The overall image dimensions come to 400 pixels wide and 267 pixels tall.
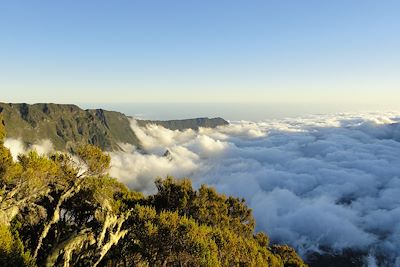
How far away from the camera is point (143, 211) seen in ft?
136

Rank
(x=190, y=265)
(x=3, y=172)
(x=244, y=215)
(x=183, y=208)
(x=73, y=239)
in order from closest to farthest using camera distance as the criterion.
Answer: (x=73, y=239) < (x=190, y=265) < (x=3, y=172) < (x=183, y=208) < (x=244, y=215)

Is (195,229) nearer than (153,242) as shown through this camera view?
No

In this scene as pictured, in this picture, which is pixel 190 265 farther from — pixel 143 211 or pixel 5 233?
pixel 5 233

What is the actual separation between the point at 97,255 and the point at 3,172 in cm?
2005

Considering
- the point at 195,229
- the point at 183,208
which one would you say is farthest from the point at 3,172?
the point at 183,208

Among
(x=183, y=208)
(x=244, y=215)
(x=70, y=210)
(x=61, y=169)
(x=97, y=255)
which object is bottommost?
(x=244, y=215)

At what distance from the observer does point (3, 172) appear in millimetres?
41281

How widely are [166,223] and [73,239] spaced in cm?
1177

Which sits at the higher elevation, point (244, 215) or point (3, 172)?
point (3, 172)

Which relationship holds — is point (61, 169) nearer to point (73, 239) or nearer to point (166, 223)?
point (166, 223)

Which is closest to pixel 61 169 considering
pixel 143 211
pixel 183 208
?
pixel 143 211

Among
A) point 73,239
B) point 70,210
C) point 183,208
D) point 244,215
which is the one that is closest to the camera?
point 73,239

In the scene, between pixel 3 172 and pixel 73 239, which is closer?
pixel 73 239

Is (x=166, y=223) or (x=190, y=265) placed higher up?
(x=166, y=223)
